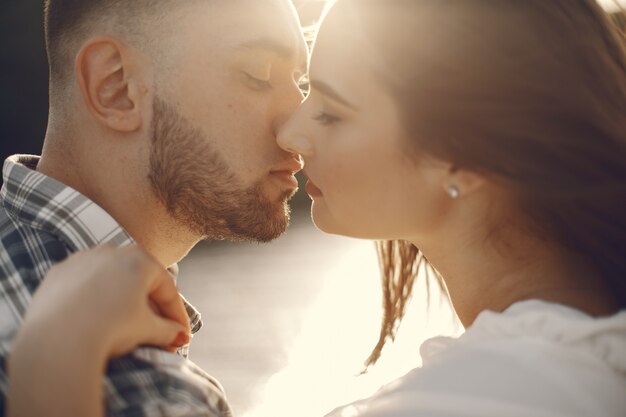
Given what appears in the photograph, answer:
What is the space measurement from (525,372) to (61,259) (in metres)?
0.84

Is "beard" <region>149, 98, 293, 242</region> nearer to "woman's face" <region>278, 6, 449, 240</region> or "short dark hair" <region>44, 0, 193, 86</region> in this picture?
"short dark hair" <region>44, 0, 193, 86</region>

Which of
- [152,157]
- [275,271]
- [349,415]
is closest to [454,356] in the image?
[349,415]

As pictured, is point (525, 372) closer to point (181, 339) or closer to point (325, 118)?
point (181, 339)

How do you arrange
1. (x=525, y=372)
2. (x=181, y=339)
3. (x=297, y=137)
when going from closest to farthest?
(x=525, y=372)
(x=181, y=339)
(x=297, y=137)

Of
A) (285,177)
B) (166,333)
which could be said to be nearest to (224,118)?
(285,177)

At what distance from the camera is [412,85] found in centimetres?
154

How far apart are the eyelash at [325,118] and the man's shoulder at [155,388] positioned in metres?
0.60

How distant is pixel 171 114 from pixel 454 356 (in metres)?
1.01

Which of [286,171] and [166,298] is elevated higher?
[166,298]

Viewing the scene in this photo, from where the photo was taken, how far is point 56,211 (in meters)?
1.54

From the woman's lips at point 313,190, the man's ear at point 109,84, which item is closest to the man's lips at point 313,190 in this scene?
the woman's lips at point 313,190

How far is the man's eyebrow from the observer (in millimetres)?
1631

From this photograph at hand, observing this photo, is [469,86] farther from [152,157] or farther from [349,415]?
[152,157]

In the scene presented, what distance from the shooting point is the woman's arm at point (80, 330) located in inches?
43.2
